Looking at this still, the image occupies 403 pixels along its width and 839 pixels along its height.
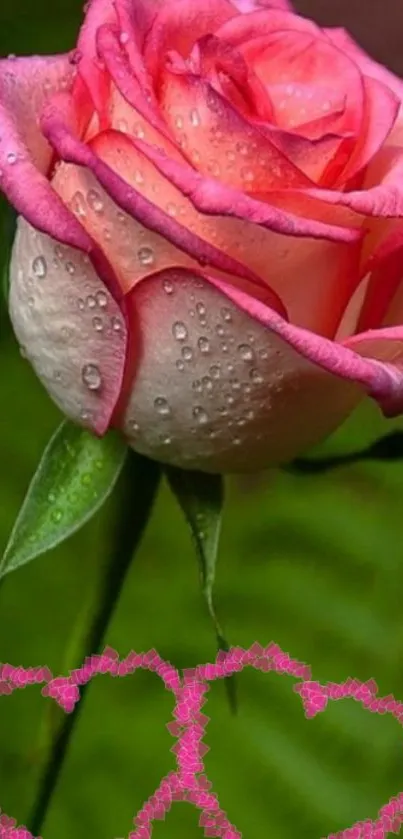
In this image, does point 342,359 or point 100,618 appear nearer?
point 342,359

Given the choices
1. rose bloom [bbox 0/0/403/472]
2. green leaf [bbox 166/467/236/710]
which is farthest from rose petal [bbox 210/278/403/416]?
green leaf [bbox 166/467/236/710]

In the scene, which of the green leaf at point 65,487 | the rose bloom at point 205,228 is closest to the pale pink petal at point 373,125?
the rose bloom at point 205,228

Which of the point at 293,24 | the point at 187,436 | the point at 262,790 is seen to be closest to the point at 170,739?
the point at 262,790

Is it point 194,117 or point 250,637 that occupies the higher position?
point 194,117

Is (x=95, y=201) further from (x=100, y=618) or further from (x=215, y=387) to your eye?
(x=100, y=618)
